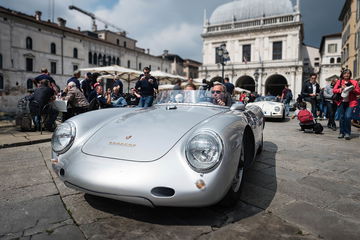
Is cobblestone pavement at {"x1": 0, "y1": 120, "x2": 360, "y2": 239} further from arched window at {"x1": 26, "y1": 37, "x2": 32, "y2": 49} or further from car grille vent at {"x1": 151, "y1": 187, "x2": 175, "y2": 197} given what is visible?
arched window at {"x1": 26, "y1": 37, "x2": 32, "y2": 49}

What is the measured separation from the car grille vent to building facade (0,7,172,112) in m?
28.9

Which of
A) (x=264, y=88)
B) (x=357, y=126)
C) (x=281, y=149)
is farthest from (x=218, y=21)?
(x=281, y=149)

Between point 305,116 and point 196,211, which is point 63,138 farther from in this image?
point 305,116

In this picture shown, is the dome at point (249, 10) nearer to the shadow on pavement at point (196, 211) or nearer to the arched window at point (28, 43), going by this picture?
the arched window at point (28, 43)

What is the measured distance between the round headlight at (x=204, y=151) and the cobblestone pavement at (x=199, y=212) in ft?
1.66

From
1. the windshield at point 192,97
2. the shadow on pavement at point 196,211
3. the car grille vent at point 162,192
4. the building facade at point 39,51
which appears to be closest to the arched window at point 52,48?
the building facade at point 39,51

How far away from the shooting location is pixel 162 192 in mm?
1879

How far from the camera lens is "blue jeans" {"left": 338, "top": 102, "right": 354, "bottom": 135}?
19.7 ft

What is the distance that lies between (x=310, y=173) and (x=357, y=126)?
649 cm

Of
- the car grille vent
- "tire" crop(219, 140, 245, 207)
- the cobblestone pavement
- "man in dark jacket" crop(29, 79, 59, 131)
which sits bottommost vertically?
the cobblestone pavement

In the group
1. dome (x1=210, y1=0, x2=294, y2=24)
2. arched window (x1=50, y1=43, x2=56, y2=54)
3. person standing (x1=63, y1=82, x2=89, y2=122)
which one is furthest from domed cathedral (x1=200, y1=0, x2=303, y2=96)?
person standing (x1=63, y1=82, x2=89, y2=122)

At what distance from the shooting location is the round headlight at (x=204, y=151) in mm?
1929

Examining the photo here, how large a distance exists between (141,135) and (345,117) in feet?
18.6

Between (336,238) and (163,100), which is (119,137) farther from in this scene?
(336,238)
